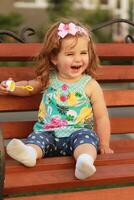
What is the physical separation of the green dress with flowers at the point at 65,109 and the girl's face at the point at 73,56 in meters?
0.08

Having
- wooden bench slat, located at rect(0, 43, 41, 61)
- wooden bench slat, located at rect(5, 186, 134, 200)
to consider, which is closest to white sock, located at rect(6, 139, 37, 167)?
wooden bench slat, located at rect(5, 186, 134, 200)

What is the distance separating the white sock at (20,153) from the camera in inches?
94.2

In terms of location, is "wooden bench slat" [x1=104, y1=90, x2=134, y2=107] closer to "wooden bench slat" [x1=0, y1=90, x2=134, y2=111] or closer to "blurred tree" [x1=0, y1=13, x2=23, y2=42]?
"wooden bench slat" [x1=0, y1=90, x2=134, y2=111]

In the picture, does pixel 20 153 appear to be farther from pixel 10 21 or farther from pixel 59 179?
pixel 10 21

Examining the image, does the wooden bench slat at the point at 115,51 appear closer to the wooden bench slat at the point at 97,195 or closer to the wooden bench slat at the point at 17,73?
the wooden bench slat at the point at 17,73

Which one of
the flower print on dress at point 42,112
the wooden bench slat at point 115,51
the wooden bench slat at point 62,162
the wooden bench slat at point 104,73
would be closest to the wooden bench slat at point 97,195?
the wooden bench slat at point 62,162

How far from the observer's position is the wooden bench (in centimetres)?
234

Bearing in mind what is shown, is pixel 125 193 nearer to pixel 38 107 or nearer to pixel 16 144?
pixel 16 144

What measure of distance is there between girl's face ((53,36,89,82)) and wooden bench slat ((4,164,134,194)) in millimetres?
626

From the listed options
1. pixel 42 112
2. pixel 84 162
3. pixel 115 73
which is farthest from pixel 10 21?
pixel 84 162

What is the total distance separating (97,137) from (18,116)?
73 centimetres

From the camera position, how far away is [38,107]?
312cm

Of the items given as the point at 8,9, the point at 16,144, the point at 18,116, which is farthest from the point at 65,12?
the point at 16,144

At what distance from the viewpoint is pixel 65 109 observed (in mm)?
2939
